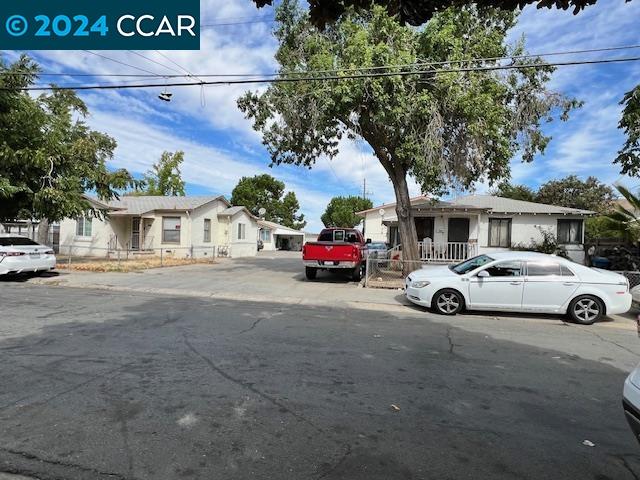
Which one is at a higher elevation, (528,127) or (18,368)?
(528,127)

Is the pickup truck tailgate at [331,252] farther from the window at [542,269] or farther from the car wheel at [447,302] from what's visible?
the window at [542,269]

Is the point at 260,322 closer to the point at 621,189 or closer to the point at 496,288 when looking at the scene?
the point at 496,288

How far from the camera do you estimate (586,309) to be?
9.79 meters

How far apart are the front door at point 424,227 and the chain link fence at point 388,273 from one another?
4.14 m

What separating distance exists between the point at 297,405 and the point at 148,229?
83.5 ft

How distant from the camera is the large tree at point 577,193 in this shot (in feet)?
136

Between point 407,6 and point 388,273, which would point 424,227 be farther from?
point 407,6

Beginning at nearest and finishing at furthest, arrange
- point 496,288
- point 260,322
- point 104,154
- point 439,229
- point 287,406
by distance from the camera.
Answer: point 287,406
point 260,322
point 496,288
point 439,229
point 104,154

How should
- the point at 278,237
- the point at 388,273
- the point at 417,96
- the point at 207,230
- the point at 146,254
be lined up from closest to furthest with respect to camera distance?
1. the point at 417,96
2. the point at 388,273
3. the point at 146,254
4. the point at 207,230
5. the point at 278,237

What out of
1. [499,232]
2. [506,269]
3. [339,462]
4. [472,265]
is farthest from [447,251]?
[339,462]

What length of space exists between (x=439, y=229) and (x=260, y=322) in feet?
50.2

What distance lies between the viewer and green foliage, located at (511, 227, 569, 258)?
21070 millimetres

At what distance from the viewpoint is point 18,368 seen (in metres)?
5.10

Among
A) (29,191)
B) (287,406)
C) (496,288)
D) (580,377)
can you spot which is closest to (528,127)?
(496,288)
